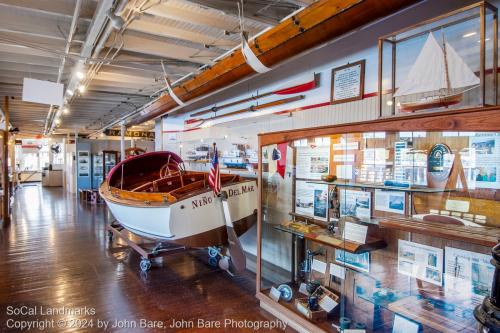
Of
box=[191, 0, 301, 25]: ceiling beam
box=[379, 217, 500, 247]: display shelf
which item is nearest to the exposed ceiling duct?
box=[191, 0, 301, 25]: ceiling beam

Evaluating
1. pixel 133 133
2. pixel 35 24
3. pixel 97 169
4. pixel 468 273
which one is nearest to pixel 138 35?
pixel 35 24

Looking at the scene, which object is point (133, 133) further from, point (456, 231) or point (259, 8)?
point (456, 231)

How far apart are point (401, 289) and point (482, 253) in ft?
2.35

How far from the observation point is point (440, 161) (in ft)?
7.30

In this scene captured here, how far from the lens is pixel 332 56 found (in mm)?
3361

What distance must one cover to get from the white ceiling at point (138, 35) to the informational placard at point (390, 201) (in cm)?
182

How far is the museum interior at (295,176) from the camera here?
6.73 ft

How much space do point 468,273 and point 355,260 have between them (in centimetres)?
92

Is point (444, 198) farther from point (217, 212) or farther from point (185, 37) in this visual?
point (185, 37)

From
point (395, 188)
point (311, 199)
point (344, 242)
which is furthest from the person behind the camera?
point (311, 199)

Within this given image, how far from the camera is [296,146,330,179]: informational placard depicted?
10.4ft

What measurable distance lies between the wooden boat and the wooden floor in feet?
1.87

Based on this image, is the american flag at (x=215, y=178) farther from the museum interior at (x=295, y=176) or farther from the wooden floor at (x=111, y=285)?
the wooden floor at (x=111, y=285)

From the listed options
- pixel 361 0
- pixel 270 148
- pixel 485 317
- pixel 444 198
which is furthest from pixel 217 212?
pixel 485 317
